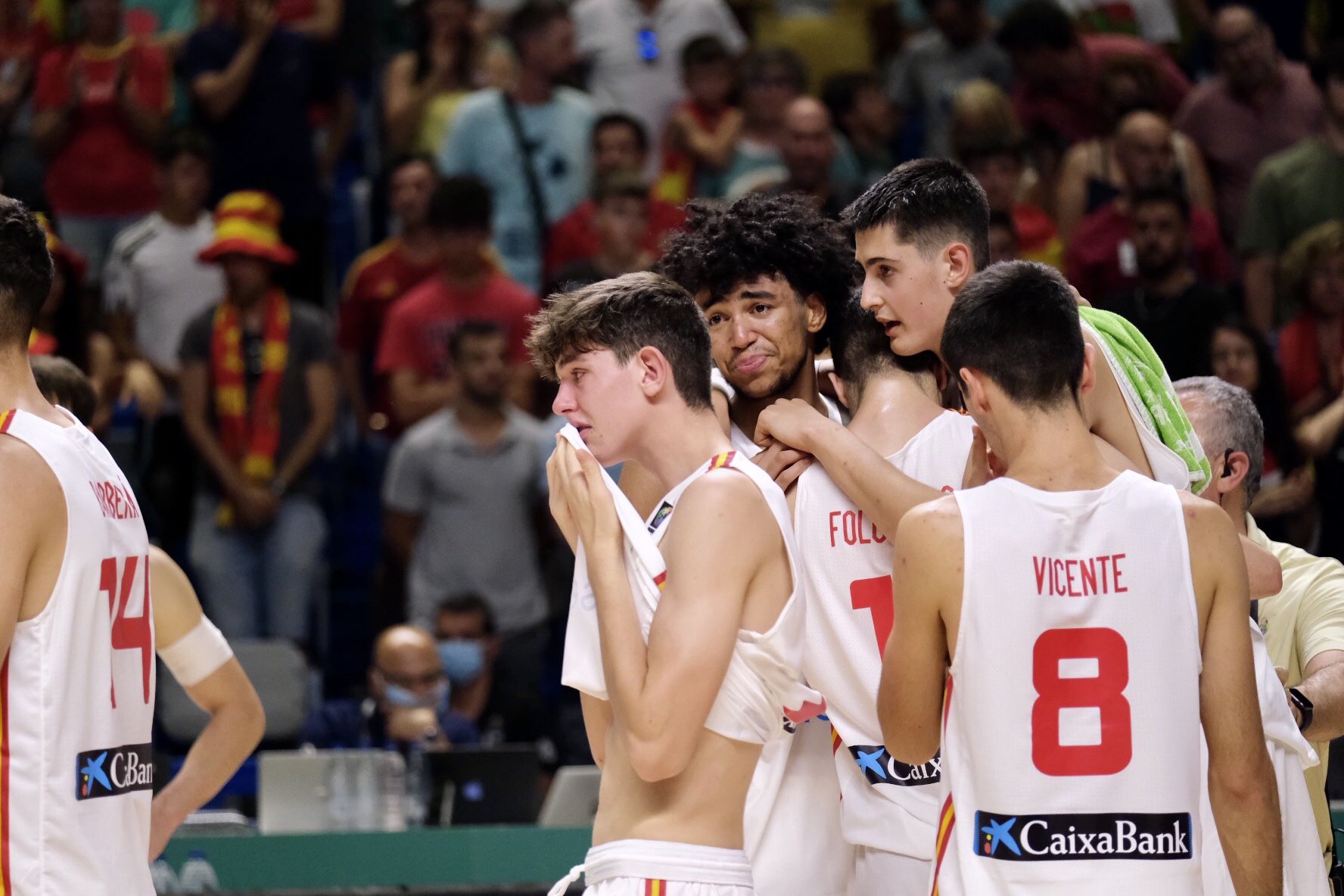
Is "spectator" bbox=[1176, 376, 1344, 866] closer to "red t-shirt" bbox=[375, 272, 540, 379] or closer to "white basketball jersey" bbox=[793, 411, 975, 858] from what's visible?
"white basketball jersey" bbox=[793, 411, 975, 858]

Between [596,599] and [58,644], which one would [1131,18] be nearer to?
[596,599]

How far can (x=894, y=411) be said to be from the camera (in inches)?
167

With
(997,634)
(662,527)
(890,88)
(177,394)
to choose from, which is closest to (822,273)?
(662,527)

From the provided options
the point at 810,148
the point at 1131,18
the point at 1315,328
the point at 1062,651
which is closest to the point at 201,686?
the point at 1062,651

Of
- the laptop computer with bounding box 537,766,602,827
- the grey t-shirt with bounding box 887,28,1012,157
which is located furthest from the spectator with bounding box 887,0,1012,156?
the laptop computer with bounding box 537,766,602,827

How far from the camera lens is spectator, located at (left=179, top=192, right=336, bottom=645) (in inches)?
345

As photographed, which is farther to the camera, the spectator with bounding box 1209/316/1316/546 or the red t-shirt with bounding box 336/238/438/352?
the red t-shirt with bounding box 336/238/438/352

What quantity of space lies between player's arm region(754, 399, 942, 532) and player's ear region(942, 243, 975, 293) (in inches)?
17.0

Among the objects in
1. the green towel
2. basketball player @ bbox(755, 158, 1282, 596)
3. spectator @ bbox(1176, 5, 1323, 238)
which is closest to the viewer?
the green towel

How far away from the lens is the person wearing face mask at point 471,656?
26.7 feet

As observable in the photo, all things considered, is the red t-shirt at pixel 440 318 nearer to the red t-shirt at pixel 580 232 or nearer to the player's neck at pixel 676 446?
the red t-shirt at pixel 580 232

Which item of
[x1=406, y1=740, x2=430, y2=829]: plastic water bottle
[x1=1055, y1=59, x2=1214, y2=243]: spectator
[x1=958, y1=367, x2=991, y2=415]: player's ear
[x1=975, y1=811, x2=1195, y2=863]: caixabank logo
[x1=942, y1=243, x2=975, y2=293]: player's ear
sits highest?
[x1=1055, y1=59, x2=1214, y2=243]: spectator

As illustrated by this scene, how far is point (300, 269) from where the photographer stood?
33.4 feet

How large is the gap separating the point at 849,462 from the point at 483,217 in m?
5.54
